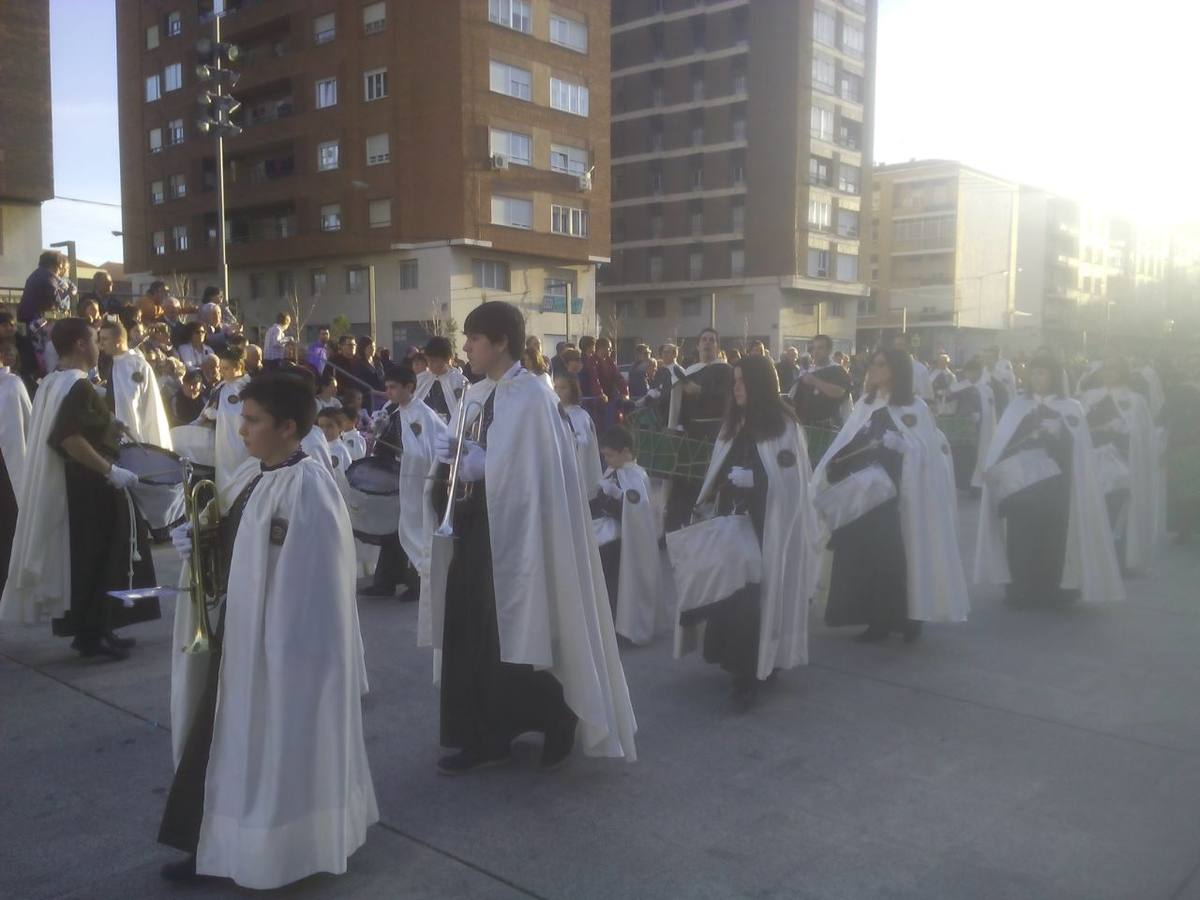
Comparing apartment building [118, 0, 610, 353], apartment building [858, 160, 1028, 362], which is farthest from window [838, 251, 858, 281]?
apartment building [118, 0, 610, 353]

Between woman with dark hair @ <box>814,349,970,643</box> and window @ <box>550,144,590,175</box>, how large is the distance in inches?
1456

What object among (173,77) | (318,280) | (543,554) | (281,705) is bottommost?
(281,705)

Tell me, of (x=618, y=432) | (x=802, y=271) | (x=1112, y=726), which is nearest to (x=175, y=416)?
(x=618, y=432)

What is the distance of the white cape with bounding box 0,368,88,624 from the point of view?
6133 mm

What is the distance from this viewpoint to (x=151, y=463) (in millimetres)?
6125

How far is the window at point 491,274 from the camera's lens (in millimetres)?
40844

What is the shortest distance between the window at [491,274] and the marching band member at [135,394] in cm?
3281

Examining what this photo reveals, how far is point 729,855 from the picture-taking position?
13.1 feet

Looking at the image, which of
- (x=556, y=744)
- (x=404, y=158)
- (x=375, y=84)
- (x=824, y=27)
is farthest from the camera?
(x=824, y=27)

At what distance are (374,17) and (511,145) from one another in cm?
732

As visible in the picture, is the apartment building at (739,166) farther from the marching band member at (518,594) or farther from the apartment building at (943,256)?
the marching band member at (518,594)

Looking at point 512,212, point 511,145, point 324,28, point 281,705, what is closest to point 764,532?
point 281,705

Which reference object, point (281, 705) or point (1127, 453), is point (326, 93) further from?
point (281, 705)

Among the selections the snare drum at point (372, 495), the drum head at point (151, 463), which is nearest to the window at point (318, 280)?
the snare drum at point (372, 495)
